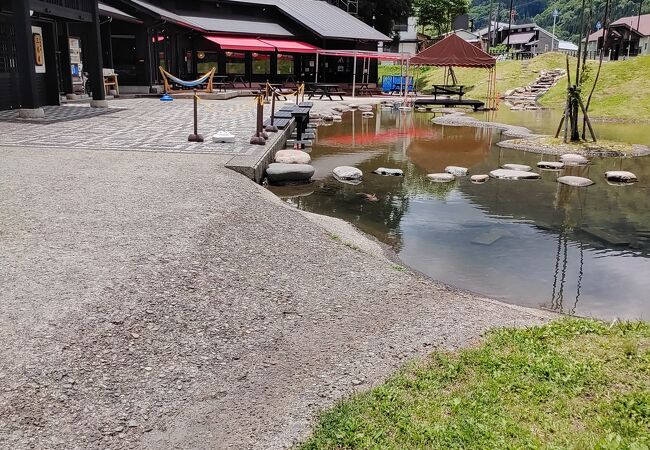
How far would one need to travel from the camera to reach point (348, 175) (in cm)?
1097

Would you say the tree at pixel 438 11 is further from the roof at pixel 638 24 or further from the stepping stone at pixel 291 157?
the stepping stone at pixel 291 157

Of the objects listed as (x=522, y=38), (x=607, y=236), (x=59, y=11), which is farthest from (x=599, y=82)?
(x=522, y=38)

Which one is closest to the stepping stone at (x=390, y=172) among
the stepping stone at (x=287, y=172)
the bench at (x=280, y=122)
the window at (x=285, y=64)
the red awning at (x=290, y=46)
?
the stepping stone at (x=287, y=172)

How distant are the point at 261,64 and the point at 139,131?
22.0 m

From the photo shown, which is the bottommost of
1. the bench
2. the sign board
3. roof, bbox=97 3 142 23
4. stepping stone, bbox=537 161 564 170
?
stepping stone, bbox=537 161 564 170

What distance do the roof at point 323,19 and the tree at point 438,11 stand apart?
2080 cm

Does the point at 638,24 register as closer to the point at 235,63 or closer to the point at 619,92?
the point at 619,92

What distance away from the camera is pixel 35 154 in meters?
9.89

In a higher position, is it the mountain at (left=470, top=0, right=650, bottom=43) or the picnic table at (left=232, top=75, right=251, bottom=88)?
the mountain at (left=470, top=0, right=650, bottom=43)

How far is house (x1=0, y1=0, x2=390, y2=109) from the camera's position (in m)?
15.9

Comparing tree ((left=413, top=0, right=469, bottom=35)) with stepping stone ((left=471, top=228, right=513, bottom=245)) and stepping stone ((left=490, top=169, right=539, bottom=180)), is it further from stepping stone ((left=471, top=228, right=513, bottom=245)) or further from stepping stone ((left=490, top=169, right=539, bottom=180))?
stepping stone ((left=471, top=228, right=513, bottom=245))

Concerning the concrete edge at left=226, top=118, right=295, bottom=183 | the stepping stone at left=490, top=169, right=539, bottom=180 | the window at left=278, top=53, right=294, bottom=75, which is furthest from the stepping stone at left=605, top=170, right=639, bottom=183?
Result: the window at left=278, top=53, right=294, bottom=75

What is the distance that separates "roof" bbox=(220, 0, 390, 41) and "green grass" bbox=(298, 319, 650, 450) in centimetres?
3166

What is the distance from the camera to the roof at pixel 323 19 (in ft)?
112
